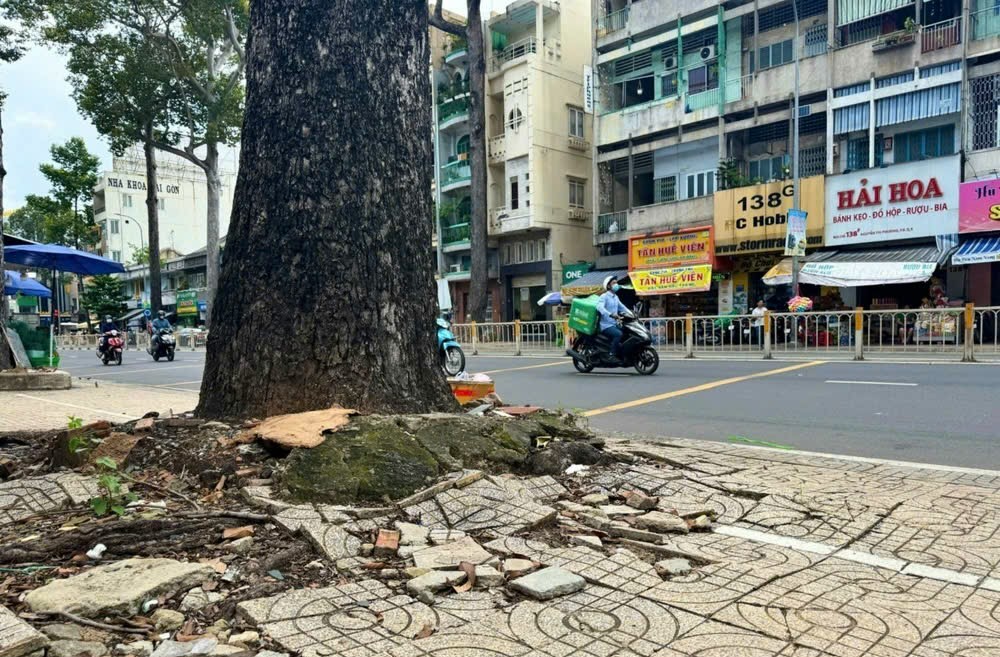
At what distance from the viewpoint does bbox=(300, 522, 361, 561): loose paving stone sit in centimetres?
275

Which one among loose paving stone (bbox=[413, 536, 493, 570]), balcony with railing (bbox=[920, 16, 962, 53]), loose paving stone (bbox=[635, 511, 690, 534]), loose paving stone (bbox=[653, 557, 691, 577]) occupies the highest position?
balcony with railing (bbox=[920, 16, 962, 53])

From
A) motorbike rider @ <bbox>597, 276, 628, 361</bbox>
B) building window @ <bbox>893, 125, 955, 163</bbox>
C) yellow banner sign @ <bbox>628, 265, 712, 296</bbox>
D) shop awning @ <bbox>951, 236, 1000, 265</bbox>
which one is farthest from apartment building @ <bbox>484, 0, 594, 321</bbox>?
motorbike rider @ <bbox>597, 276, 628, 361</bbox>

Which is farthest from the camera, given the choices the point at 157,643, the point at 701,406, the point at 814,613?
the point at 701,406

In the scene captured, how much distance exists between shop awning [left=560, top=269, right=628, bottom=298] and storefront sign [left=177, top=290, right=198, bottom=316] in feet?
127

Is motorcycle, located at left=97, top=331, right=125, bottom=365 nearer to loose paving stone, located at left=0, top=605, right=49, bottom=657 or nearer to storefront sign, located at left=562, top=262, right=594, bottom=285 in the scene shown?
storefront sign, located at left=562, top=262, right=594, bottom=285

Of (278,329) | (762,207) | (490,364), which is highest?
(762,207)

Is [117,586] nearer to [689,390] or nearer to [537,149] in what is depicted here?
[689,390]

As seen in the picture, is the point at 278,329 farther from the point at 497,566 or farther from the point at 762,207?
the point at 762,207

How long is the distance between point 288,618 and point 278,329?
2312mm

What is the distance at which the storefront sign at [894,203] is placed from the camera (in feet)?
61.6

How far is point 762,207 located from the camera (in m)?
22.0

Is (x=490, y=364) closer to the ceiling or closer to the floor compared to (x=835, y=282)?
closer to the floor

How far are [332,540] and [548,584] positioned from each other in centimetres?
93

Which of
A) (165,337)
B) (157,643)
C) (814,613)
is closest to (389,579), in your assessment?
(157,643)
